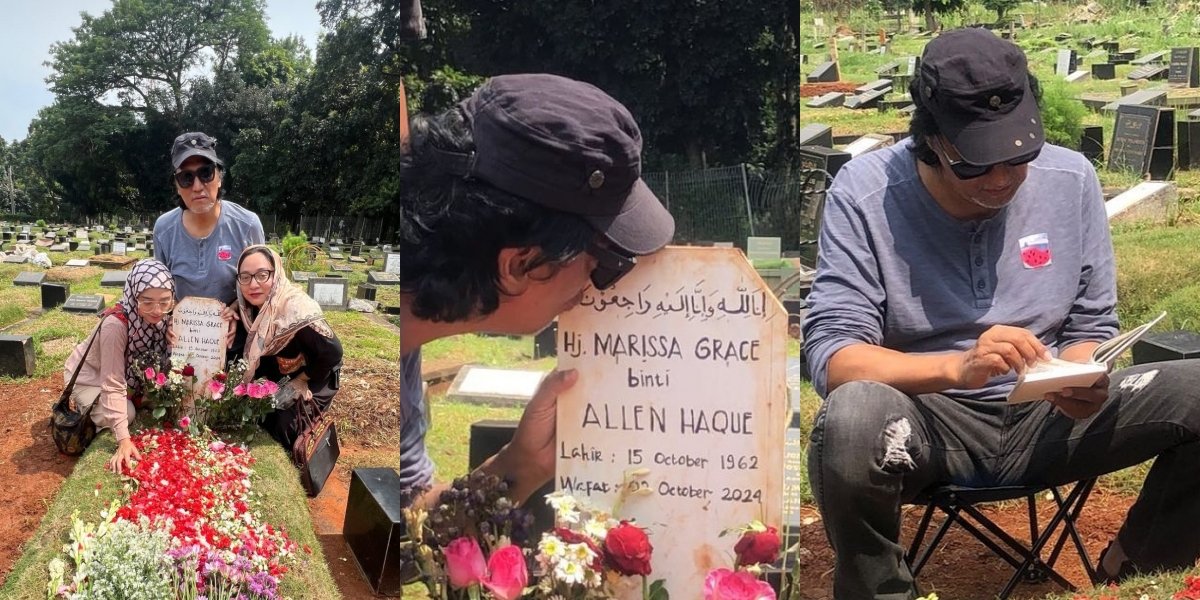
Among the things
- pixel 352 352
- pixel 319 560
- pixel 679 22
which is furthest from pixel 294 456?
pixel 679 22

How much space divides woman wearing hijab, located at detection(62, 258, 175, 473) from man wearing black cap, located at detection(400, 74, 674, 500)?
7.40 feet

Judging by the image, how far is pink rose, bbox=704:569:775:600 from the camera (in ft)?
8.71

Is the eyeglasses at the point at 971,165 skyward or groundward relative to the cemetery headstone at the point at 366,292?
skyward

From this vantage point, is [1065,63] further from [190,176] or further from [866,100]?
[190,176]

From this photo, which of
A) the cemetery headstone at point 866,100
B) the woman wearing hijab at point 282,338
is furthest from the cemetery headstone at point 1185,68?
the woman wearing hijab at point 282,338

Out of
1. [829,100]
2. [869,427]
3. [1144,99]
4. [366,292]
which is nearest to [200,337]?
[869,427]

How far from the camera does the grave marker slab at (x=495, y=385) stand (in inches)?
108

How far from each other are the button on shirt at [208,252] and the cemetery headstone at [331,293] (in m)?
3.44

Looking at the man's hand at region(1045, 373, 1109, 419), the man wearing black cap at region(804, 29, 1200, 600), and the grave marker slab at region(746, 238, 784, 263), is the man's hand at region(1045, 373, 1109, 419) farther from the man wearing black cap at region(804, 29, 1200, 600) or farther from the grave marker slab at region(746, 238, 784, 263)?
the grave marker slab at region(746, 238, 784, 263)

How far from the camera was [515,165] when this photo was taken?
259 cm

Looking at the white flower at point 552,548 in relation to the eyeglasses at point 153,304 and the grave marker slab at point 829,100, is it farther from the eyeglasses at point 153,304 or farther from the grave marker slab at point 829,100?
the grave marker slab at point 829,100

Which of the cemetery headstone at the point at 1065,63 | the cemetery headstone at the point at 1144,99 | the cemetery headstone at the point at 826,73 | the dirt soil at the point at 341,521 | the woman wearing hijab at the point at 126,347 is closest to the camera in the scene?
the dirt soil at the point at 341,521

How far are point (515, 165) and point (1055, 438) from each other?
154cm

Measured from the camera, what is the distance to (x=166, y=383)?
15.4 feet
